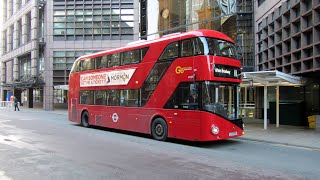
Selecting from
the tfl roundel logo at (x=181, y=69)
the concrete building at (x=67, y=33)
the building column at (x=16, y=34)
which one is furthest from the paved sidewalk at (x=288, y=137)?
the building column at (x=16, y=34)

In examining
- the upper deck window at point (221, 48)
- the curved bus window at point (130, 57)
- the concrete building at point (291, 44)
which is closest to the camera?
the upper deck window at point (221, 48)

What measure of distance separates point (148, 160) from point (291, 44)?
11.9 metres

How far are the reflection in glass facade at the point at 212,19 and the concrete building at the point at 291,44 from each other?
3.76 feet

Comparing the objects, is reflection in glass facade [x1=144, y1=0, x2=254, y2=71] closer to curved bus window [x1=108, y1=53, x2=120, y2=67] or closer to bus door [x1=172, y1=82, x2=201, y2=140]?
curved bus window [x1=108, y1=53, x2=120, y2=67]

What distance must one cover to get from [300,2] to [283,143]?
25.3 ft

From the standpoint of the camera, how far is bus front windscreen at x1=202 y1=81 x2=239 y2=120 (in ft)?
38.1

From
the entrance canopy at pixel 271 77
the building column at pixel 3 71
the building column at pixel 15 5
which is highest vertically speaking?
the building column at pixel 15 5

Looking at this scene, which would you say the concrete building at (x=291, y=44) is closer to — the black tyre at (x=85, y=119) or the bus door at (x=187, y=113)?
the bus door at (x=187, y=113)

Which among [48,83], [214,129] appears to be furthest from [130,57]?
[48,83]

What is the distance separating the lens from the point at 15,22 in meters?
49.2

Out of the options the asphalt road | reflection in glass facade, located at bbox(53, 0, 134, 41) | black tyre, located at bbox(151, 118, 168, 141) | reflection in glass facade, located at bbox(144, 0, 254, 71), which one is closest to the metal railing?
reflection in glass facade, located at bbox(53, 0, 134, 41)

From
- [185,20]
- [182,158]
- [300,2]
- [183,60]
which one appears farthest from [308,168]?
[185,20]

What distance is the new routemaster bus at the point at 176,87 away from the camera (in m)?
11.7

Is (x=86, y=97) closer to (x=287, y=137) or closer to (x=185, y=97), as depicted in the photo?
(x=185, y=97)
